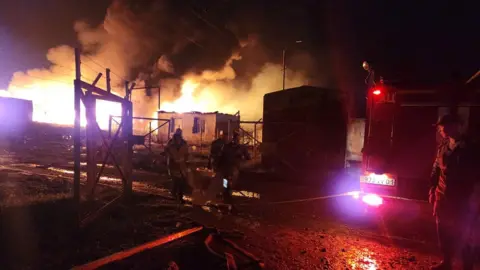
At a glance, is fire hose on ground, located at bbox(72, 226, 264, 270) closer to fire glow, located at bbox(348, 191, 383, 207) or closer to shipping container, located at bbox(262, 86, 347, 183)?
fire glow, located at bbox(348, 191, 383, 207)

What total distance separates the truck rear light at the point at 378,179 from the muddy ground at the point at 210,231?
0.40 meters

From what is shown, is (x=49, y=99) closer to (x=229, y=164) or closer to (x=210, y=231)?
(x=229, y=164)

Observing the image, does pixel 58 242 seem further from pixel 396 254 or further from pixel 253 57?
pixel 253 57

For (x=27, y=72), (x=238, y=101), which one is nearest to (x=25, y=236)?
(x=238, y=101)

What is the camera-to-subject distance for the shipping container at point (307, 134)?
46.7 feet

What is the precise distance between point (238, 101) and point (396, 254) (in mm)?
30956

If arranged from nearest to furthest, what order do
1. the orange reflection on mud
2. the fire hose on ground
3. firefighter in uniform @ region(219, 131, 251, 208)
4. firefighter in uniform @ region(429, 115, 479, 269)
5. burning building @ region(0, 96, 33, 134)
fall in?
1. firefighter in uniform @ region(429, 115, 479, 269)
2. the fire hose on ground
3. the orange reflection on mud
4. firefighter in uniform @ region(219, 131, 251, 208)
5. burning building @ region(0, 96, 33, 134)

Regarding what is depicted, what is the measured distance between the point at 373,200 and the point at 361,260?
1248 millimetres

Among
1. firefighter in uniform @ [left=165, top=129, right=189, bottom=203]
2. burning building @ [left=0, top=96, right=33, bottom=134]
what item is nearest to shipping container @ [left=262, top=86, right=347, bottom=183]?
firefighter in uniform @ [left=165, top=129, right=189, bottom=203]

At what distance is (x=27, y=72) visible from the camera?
3503cm

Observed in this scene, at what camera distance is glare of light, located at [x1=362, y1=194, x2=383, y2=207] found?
5457mm

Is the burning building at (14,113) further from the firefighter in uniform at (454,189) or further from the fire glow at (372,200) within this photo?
the firefighter in uniform at (454,189)

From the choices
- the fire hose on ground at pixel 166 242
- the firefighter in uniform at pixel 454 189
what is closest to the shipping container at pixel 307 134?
the fire hose on ground at pixel 166 242

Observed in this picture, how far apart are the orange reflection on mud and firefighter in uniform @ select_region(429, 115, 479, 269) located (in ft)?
2.55
